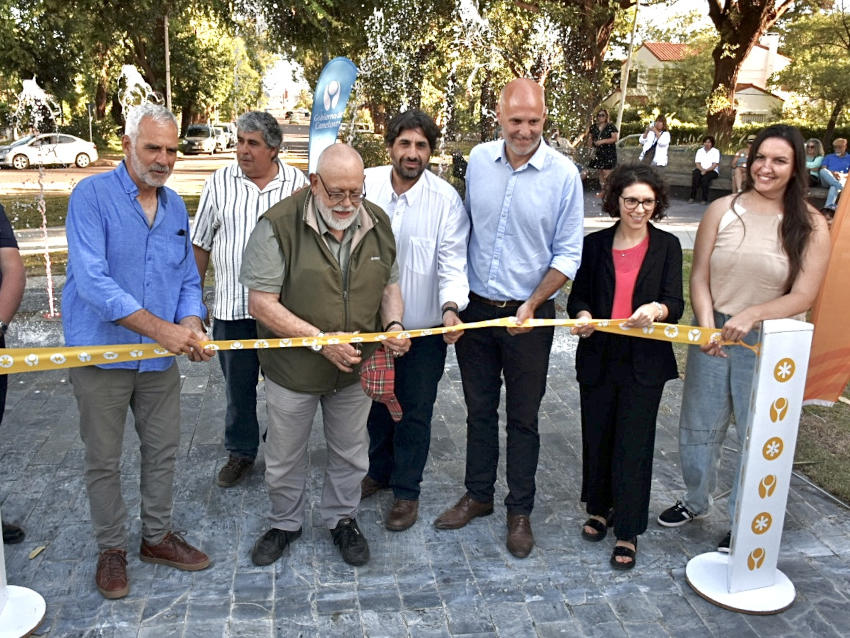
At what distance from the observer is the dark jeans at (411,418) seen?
3965 mm

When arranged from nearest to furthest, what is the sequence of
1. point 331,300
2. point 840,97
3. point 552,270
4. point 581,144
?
point 331,300 < point 552,270 < point 581,144 < point 840,97

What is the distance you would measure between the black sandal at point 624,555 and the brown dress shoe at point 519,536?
0.42 metres

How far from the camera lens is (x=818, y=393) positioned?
4.15 m

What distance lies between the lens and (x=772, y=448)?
11.1 feet

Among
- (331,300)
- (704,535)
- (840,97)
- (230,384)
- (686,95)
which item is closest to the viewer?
(331,300)

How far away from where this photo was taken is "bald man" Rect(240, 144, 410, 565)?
326cm

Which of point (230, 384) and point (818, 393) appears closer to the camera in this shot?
point (818, 393)

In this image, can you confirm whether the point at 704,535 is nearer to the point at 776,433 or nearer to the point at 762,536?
the point at 762,536

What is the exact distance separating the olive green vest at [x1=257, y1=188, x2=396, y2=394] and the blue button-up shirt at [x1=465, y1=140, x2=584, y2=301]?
551 mm

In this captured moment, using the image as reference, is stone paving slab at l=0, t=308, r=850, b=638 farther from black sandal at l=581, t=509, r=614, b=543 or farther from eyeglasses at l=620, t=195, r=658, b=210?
eyeglasses at l=620, t=195, r=658, b=210

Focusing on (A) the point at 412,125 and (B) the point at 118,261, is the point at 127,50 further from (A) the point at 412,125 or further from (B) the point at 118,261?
(B) the point at 118,261

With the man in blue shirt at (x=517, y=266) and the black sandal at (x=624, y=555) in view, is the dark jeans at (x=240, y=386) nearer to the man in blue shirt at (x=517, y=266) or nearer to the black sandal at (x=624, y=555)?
the man in blue shirt at (x=517, y=266)

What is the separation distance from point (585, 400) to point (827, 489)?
1.95 meters

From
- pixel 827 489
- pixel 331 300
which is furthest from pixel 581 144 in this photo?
pixel 331 300
